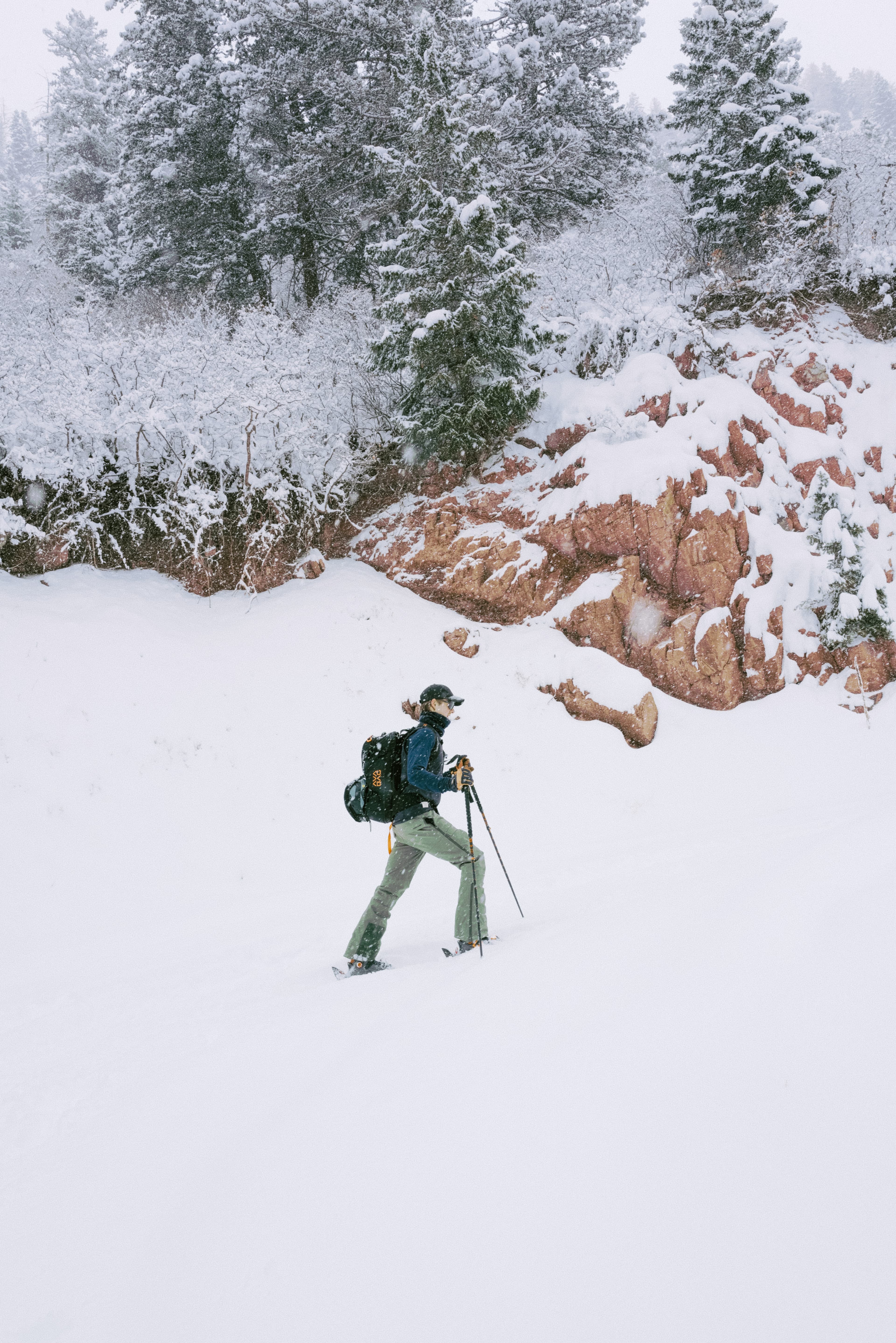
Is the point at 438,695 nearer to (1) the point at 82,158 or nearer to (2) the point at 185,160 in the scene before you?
(2) the point at 185,160

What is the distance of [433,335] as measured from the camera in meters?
11.1

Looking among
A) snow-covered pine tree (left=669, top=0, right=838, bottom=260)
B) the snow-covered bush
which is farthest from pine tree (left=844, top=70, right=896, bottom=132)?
the snow-covered bush

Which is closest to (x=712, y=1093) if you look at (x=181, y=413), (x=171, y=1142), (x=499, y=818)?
(x=171, y=1142)

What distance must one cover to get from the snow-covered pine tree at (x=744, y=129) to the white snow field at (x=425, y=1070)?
13.7 meters

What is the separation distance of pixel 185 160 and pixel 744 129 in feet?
42.6

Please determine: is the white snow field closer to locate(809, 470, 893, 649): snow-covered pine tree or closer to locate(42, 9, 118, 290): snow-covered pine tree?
locate(809, 470, 893, 649): snow-covered pine tree

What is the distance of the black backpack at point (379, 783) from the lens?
4.82 m

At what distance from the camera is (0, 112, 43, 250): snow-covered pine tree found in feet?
85.4

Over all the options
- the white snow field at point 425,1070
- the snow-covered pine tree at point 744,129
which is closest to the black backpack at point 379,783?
the white snow field at point 425,1070

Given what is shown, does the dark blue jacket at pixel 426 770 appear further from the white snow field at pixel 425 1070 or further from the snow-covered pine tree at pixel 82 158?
the snow-covered pine tree at pixel 82 158

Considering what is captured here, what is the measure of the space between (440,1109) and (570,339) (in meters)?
13.9

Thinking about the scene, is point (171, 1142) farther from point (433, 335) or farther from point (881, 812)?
point (433, 335)

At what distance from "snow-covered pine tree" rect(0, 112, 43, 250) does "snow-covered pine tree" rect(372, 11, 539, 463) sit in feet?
64.7

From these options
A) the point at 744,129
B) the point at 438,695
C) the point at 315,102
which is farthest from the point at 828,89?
the point at 438,695
